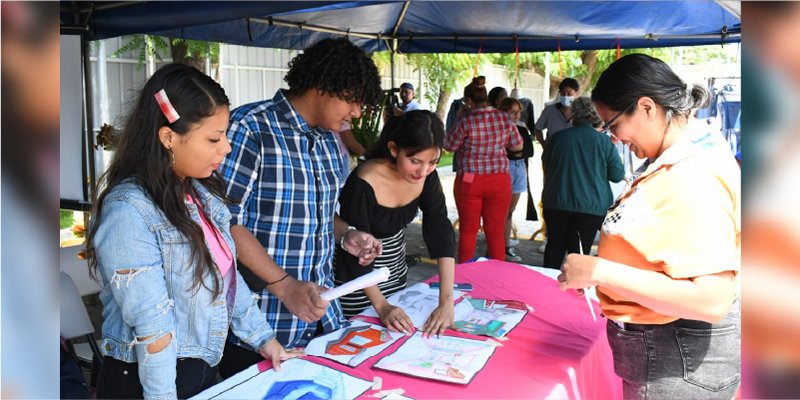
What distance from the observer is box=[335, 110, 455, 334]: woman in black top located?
2.01 metres

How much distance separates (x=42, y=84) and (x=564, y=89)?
5691 mm

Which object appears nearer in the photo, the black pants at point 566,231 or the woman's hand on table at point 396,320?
the woman's hand on table at point 396,320

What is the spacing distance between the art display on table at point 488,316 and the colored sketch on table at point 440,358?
11cm

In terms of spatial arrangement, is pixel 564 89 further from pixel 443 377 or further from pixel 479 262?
pixel 443 377

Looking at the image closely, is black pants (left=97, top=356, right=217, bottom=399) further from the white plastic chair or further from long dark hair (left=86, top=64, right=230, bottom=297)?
the white plastic chair

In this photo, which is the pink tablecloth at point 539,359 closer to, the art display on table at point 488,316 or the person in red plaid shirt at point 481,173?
the art display on table at point 488,316

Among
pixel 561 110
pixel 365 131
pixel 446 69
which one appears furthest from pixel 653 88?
pixel 446 69

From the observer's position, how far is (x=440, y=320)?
1.86 meters

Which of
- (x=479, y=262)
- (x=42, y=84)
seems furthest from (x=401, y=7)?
(x=42, y=84)

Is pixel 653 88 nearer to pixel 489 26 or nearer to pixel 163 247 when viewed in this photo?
pixel 163 247

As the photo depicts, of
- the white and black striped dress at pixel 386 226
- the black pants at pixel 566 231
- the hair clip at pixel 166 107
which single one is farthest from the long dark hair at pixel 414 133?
the black pants at pixel 566 231

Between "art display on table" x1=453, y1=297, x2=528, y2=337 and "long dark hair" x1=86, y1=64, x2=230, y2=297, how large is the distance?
0.93 m

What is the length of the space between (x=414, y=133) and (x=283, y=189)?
59 centimetres

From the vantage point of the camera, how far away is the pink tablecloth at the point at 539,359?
1.46 metres
